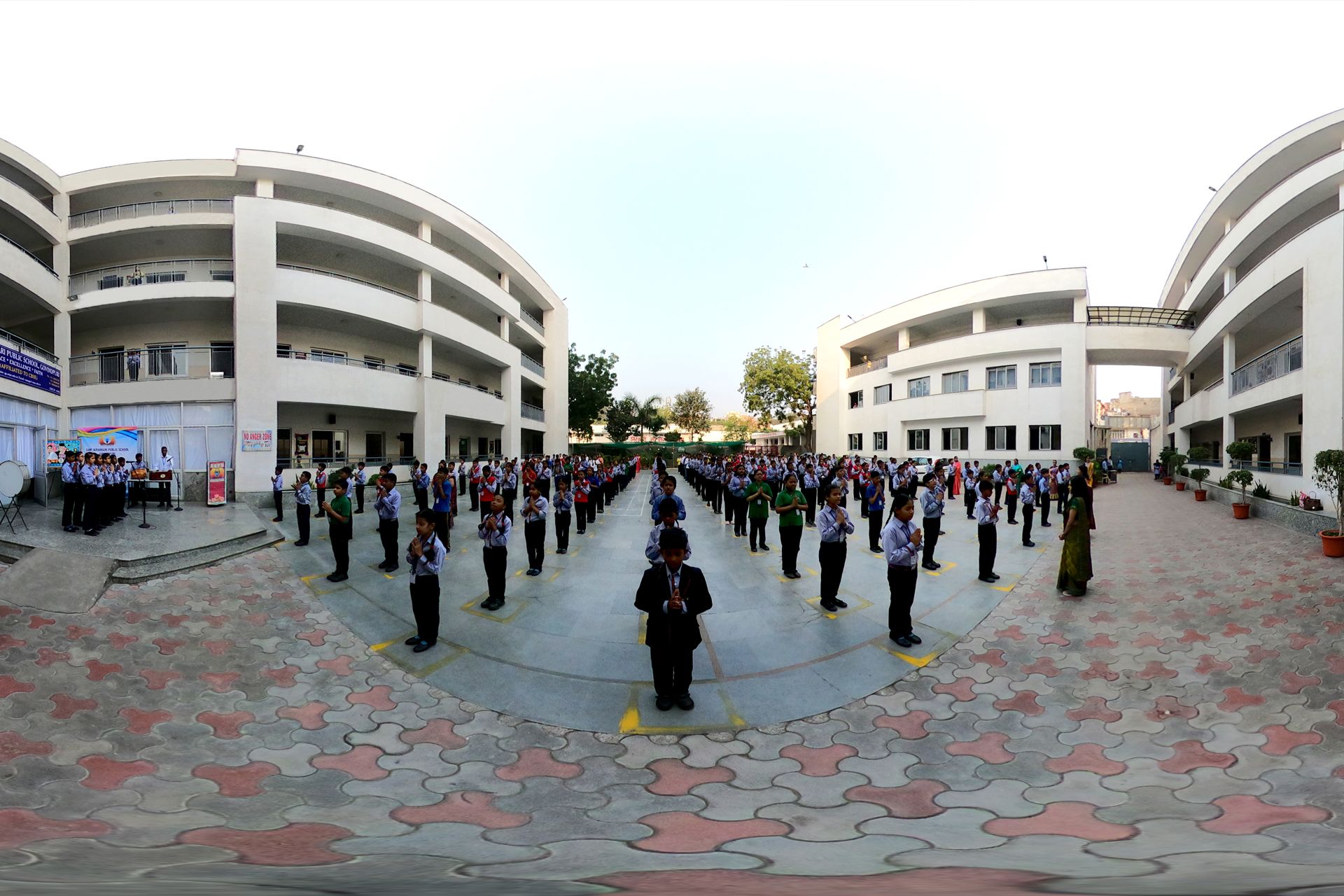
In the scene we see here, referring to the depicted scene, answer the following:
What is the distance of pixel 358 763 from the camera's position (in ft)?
12.6

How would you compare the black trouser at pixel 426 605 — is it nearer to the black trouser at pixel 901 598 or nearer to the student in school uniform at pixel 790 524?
the black trouser at pixel 901 598

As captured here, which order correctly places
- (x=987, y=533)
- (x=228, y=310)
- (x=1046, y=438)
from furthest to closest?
(x=1046, y=438) < (x=228, y=310) < (x=987, y=533)

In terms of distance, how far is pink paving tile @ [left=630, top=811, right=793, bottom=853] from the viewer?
9.36 ft

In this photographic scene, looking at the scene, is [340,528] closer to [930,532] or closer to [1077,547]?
[930,532]

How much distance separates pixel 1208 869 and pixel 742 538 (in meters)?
10.5

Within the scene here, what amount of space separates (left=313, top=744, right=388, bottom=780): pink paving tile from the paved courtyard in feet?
0.06

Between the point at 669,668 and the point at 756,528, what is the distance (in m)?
6.90

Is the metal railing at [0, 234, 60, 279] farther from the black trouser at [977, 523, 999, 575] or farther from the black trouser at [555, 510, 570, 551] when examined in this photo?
the black trouser at [977, 523, 999, 575]

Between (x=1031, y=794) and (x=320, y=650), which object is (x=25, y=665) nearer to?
(x=320, y=650)

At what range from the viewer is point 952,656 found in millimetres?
5645

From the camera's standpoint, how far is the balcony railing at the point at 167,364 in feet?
56.5

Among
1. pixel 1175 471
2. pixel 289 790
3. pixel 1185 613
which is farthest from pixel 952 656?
pixel 1175 471

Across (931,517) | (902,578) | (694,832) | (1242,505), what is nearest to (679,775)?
(694,832)

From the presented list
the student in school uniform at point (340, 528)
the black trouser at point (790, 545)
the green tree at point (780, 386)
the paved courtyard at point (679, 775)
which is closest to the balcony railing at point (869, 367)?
the green tree at point (780, 386)
